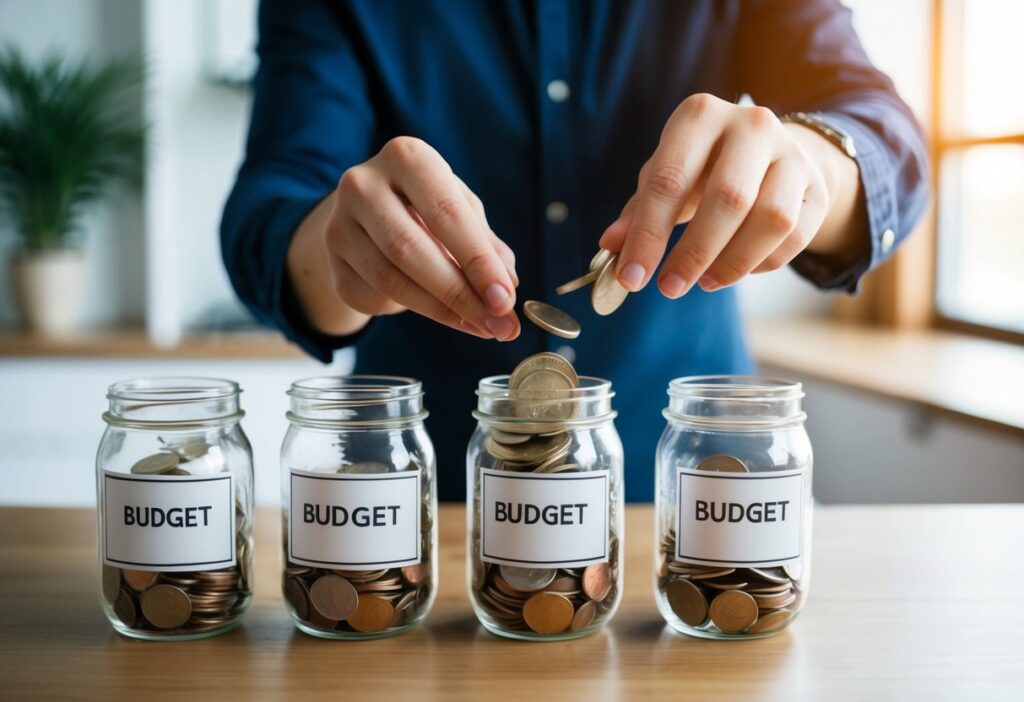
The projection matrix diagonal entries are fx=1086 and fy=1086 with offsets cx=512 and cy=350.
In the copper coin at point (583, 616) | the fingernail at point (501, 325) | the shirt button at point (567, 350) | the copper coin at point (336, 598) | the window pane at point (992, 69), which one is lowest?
the copper coin at point (583, 616)

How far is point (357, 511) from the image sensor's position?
73cm

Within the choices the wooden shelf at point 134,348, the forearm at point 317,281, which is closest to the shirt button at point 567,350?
the forearm at point 317,281

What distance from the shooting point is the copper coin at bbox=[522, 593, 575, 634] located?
743 millimetres

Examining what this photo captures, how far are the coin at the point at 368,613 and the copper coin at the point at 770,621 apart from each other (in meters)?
0.25

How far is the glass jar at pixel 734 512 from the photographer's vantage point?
2.41 feet

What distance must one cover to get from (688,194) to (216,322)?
260 cm

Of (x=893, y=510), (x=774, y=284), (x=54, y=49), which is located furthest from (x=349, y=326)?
(x=774, y=284)

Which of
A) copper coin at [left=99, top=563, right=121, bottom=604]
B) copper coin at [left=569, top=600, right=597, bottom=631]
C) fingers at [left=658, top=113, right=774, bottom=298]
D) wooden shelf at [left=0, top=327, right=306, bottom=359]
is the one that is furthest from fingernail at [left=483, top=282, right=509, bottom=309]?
wooden shelf at [left=0, top=327, right=306, bottom=359]

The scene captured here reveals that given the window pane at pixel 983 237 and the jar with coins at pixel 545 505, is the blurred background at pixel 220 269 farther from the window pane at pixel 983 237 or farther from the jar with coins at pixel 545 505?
the jar with coins at pixel 545 505

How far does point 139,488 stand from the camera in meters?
0.74

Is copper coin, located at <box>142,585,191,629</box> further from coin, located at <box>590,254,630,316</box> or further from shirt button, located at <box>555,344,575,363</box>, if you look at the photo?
shirt button, located at <box>555,344,575,363</box>

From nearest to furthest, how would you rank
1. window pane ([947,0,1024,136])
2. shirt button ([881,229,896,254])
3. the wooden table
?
the wooden table → shirt button ([881,229,896,254]) → window pane ([947,0,1024,136])

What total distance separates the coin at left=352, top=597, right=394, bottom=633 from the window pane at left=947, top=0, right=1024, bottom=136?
2470 millimetres

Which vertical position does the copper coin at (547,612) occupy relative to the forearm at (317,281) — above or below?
below
